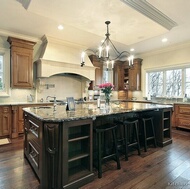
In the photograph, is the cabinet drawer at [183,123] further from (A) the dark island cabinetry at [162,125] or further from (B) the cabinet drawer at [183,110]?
(A) the dark island cabinetry at [162,125]

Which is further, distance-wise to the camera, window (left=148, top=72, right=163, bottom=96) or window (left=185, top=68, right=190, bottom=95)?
window (left=148, top=72, right=163, bottom=96)

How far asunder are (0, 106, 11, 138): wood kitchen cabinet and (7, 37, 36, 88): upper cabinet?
28.8 inches

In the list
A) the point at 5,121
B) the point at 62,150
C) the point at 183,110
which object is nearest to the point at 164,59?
the point at 183,110

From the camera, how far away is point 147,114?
374cm

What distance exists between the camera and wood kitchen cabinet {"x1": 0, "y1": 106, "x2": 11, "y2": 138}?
4.02 meters

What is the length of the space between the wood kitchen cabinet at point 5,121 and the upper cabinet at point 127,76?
4658 millimetres

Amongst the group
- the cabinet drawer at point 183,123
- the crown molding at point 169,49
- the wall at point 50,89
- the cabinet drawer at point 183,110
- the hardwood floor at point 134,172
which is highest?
the crown molding at point 169,49

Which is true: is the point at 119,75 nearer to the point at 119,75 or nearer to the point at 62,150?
the point at 119,75

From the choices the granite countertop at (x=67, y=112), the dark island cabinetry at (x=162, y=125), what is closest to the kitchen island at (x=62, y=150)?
the granite countertop at (x=67, y=112)

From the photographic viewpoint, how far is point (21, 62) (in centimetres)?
446

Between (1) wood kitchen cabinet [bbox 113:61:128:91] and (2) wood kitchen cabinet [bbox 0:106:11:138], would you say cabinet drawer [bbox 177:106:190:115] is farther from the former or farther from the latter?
(2) wood kitchen cabinet [bbox 0:106:11:138]

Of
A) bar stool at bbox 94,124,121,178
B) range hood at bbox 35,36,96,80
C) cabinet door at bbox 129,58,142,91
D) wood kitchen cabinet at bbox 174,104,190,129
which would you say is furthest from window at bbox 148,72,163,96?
bar stool at bbox 94,124,121,178

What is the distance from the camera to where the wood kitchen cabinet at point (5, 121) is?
4.02m

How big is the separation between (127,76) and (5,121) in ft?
17.6
